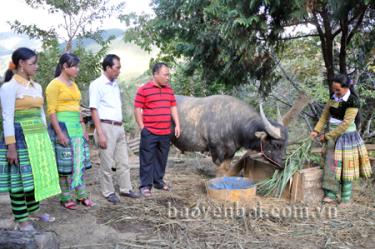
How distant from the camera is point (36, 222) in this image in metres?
3.98

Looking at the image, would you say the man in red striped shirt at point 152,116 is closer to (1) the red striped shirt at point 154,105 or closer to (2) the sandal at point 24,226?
(1) the red striped shirt at point 154,105

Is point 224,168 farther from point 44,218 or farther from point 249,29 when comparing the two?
point 44,218

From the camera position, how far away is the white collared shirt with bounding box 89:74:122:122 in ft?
14.4

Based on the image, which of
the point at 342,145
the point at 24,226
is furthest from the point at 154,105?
the point at 342,145

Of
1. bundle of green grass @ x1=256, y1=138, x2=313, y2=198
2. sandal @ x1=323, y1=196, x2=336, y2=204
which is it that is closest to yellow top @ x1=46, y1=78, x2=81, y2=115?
bundle of green grass @ x1=256, y1=138, x2=313, y2=198

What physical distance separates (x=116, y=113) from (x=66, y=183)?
3.33 feet

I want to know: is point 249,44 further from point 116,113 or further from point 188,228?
point 188,228

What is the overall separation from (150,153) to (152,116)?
0.51 m

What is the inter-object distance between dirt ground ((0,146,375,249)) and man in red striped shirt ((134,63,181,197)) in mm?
428

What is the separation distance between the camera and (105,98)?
447 cm

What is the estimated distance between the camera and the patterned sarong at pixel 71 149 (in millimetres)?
4047

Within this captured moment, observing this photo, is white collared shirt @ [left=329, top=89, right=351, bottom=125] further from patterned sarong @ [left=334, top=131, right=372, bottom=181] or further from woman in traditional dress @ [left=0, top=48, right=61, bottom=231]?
woman in traditional dress @ [left=0, top=48, right=61, bottom=231]

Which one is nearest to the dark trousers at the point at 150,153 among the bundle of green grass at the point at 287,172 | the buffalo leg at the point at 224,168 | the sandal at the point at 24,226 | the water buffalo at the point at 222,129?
the water buffalo at the point at 222,129

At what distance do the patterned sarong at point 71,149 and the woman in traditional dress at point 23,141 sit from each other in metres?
0.33
